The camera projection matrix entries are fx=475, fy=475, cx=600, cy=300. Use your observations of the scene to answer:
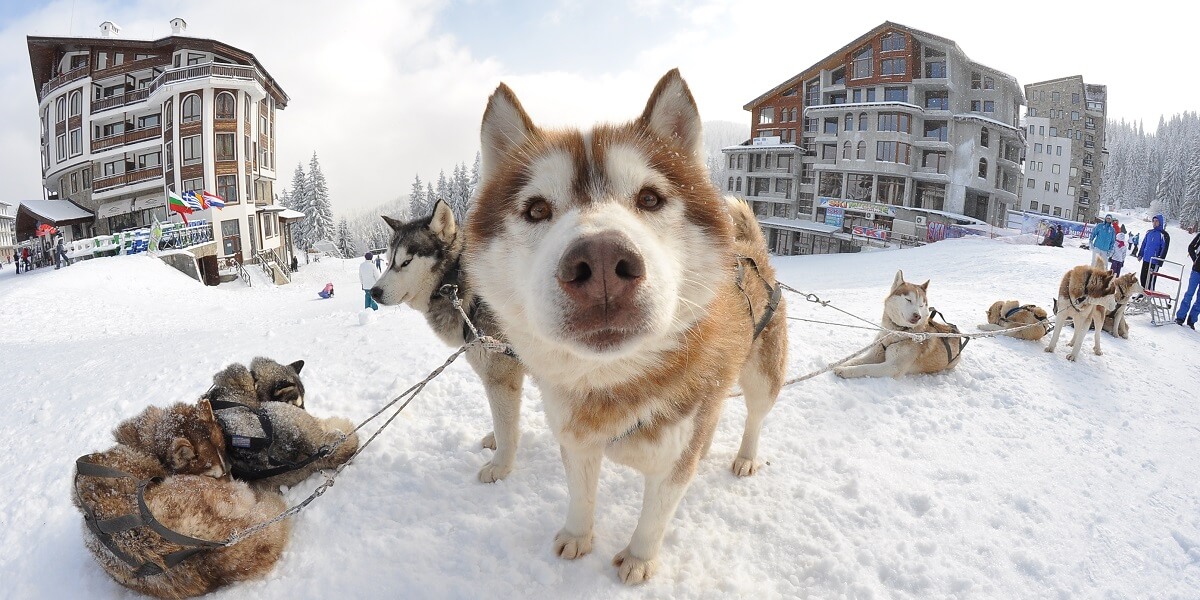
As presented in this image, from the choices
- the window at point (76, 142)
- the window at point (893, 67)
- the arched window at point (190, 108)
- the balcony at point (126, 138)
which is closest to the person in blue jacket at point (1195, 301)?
the window at point (893, 67)

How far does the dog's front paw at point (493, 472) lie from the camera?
3.29 m

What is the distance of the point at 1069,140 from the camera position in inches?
1834

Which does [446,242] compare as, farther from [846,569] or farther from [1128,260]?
[1128,260]

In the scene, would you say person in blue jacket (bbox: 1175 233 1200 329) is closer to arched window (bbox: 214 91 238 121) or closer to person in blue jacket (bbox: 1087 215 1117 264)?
person in blue jacket (bbox: 1087 215 1117 264)

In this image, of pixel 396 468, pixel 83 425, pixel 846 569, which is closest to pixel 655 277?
pixel 846 569

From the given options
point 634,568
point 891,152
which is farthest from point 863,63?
point 634,568

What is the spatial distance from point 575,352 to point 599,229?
46cm

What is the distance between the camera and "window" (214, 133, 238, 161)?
2962 centimetres

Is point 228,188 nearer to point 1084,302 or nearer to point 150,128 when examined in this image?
point 150,128

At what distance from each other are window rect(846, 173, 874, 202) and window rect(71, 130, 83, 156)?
2094 inches

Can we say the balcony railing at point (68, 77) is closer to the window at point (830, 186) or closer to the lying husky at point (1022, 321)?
the lying husky at point (1022, 321)

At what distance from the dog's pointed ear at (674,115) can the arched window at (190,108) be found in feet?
124

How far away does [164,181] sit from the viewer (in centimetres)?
2945

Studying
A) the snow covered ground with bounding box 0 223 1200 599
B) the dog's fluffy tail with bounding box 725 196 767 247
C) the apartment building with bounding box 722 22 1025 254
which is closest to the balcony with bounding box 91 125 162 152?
the snow covered ground with bounding box 0 223 1200 599
